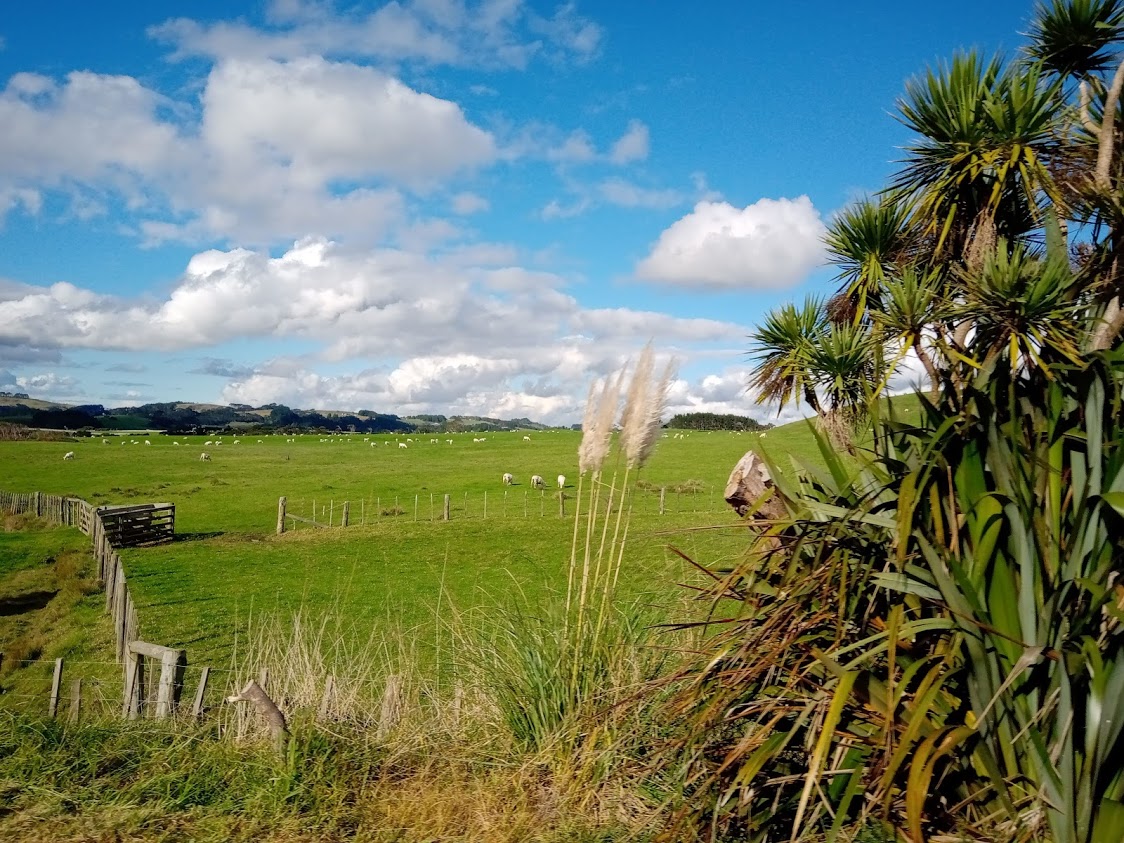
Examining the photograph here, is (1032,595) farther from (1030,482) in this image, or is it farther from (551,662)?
(551,662)

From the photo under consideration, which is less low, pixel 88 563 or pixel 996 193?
pixel 996 193

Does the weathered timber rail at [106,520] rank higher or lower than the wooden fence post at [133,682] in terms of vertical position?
lower

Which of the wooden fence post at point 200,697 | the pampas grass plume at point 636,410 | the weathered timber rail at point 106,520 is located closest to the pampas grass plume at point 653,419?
the pampas grass plume at point 636,410

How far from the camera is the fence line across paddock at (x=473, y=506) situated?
109ft

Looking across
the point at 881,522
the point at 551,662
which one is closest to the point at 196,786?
the point at 551,662

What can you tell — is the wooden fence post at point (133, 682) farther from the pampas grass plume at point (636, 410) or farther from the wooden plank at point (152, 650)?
the pampas grass plume at point (636, 410)

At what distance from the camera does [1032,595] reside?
2.59 meters

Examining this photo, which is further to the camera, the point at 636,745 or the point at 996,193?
the point at 996,193

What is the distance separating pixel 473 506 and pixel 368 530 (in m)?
9.87

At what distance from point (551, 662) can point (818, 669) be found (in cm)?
170

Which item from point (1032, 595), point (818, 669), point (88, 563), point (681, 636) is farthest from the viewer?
point (88, 563)

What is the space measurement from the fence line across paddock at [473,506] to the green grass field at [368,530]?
0.19m

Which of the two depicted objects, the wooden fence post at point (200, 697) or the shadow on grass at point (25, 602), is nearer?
the wooden fence post at point (200, 697)

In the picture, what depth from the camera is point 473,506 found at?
3928 cm
